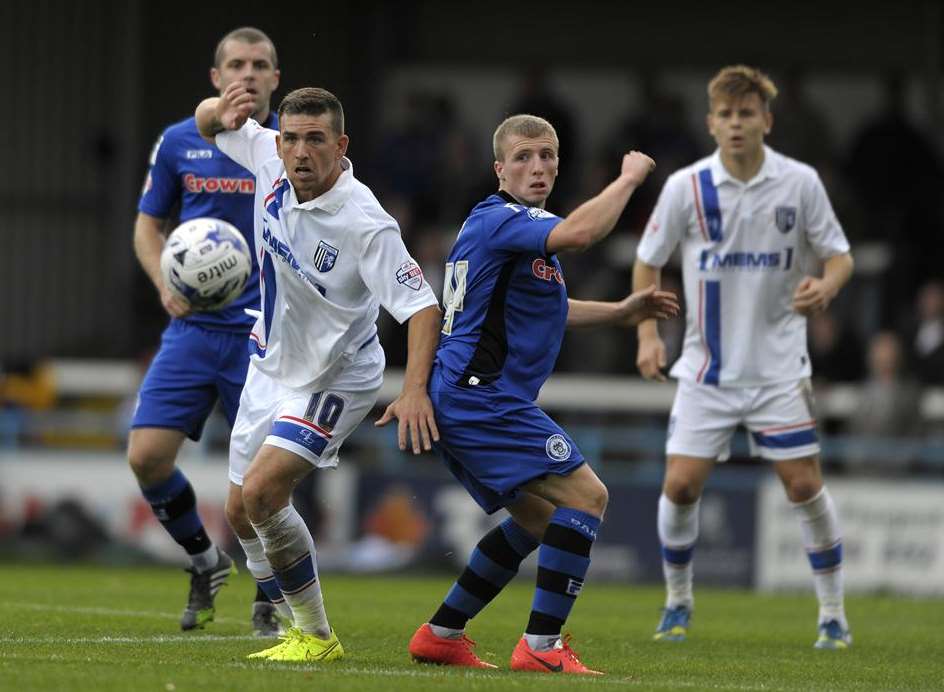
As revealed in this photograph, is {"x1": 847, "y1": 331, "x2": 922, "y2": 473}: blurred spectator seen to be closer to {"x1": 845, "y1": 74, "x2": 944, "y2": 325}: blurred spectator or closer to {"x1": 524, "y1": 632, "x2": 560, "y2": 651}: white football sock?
{"x1": 845, "y1": 74, "x2": 944, "y2": 325}: blurred spectator

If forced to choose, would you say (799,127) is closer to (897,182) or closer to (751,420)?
(897,182)

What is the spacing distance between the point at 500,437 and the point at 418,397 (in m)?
0.38

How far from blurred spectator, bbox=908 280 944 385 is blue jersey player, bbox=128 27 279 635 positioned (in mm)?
9246

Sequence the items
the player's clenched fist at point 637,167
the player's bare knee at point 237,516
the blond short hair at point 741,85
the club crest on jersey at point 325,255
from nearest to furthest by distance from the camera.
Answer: the player's clenched fist at point 637,167 → the club crest on jersey at point 325,255 → the player's bare knee at point 237,516 → the blond short hair at point 741,85

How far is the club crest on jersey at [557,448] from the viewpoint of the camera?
7.33 metres

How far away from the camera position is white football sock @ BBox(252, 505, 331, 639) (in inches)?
292

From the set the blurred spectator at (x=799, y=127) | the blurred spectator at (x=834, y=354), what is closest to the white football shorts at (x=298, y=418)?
the blurred spectator at (x=834, y=354)

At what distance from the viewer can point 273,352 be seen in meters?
7.71

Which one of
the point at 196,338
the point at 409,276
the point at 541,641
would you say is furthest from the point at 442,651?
the point at 196,338

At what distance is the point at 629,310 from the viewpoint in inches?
305

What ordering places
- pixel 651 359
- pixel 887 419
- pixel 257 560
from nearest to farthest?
pixel 257 560
pixel 651 359
pixel 887 419

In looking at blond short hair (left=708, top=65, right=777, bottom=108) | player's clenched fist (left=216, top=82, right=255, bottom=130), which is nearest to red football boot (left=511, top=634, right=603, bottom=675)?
player's clenched fist (left=216, top=82, right=255, bottom=130)

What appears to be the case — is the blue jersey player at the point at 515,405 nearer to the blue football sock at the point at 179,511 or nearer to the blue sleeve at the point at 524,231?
the blue sleeve at the point at 524,231

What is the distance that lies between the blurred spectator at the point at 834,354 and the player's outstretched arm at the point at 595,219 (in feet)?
34.3
